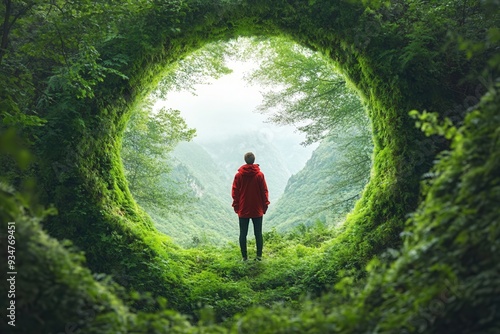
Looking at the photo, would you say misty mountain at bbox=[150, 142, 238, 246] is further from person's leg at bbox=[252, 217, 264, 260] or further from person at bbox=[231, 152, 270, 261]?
person at bbox=[231, 152, 270, 261]

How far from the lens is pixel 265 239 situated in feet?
35.3

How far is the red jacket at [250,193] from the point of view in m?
8.30

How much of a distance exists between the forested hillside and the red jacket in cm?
117

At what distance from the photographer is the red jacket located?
27.2ft

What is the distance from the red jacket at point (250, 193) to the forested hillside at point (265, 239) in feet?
3.85

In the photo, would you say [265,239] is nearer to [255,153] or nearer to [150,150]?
[150,150]

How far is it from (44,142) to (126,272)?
264 centimetres

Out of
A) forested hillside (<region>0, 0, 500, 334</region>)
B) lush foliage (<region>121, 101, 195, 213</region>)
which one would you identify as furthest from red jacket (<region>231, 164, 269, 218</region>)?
lush foliage (<region>121, 101, 195, 213</region>)

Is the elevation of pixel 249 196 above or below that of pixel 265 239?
below

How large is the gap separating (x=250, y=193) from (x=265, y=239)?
2816 millimetres

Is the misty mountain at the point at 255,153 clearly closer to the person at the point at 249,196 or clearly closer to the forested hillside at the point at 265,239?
the person at the point at 249,196

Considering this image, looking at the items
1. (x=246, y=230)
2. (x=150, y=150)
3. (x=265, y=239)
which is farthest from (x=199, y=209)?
(x=246, y=230)

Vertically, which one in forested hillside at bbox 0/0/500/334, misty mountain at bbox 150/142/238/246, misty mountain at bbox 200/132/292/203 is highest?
misty mountain at bbox 200/132/292/203


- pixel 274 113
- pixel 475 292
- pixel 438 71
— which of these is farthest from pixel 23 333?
pixel 274 113
